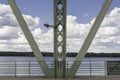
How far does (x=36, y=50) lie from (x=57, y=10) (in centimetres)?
281

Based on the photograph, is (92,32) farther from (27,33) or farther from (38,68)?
(38,68)

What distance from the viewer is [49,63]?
2325 cm

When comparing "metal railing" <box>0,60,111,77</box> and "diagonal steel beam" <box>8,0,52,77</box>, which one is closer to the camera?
"diagonal steel beam" <box>8,0,52,77</box>

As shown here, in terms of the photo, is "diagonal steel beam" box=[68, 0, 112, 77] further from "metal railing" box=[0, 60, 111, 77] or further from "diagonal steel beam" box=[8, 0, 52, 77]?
"diagonal steel beam" box=[8, 0, 52, 77]

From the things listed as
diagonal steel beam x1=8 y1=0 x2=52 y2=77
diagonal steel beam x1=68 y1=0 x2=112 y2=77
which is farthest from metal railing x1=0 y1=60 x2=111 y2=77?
diagonal steel beam x1=68 y1=0 x2=112 y2=77

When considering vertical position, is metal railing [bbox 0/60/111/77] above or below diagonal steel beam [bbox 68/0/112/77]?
below

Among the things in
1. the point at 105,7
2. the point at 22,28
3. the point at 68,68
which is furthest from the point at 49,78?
the point at 105,7

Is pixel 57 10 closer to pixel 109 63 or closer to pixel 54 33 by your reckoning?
pixel 54 33

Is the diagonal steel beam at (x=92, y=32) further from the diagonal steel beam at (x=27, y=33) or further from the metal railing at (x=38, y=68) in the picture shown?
the diagonal steel beam at (x=27, y=33)

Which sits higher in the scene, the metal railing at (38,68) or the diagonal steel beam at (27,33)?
the diagonal steel beam at (27,33)

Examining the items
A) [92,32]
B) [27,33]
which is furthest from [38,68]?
[92,32]

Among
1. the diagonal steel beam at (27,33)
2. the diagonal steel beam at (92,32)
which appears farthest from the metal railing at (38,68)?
the diagonal steel beam at (92,32)

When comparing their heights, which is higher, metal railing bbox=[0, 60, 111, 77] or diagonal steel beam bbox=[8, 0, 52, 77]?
diagonal steel beam bbox=[8, 0, 52, 77]

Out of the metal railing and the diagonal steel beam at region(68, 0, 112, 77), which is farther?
the metal railing
